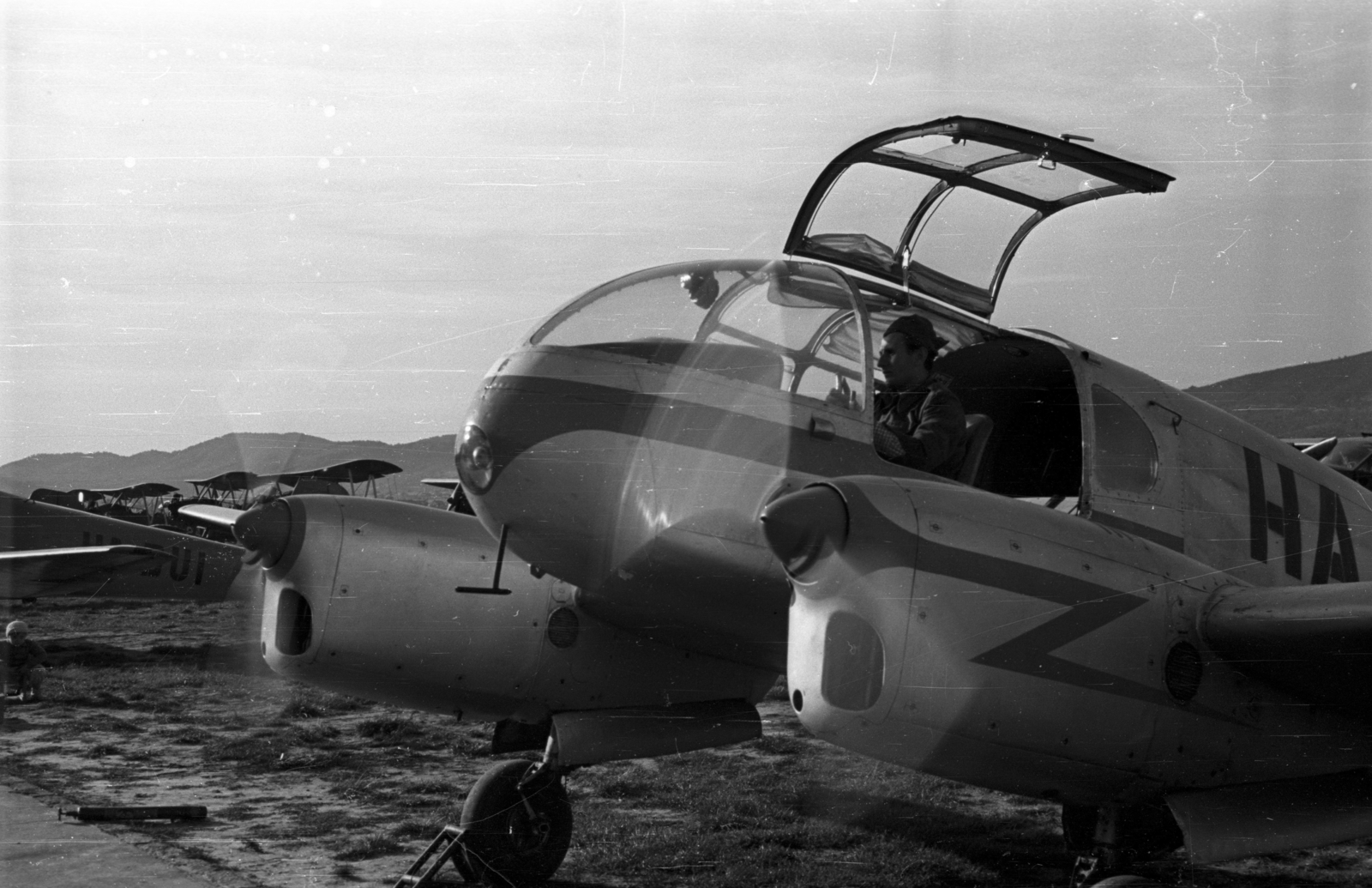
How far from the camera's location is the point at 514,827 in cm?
595

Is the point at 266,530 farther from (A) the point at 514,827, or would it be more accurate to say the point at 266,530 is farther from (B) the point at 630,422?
(B) the point at 630,422

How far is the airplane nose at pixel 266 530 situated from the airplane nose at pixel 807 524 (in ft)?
9.88

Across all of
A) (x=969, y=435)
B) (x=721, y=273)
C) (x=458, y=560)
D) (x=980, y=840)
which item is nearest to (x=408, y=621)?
(x=458, y=560)

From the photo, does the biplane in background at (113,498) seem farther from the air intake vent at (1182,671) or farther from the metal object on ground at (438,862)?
the air intake vent at (1182,671)

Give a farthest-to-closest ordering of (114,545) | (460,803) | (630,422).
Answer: (114,545) < (460,803) < (630,422)

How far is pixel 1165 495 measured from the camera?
16.8ft

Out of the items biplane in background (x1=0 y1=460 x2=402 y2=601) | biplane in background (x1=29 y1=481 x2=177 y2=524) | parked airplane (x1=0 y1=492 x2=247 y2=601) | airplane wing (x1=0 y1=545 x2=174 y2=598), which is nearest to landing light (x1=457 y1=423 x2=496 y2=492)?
airplane wing (x1=0 y1=545 x2=174 y2=598)

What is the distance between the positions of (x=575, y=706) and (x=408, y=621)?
100cm

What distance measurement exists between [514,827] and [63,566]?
12580 millimetres

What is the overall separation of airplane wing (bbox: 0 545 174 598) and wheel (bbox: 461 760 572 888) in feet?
31.0

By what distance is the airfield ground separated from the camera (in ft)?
19.4

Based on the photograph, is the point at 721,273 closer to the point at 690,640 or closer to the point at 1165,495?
the point at 690,640

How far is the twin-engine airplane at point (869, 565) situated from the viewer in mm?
3822

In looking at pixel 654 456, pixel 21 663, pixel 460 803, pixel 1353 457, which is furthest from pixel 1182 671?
pixel 1353 457
